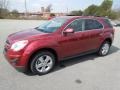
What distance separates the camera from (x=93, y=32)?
5727 mm

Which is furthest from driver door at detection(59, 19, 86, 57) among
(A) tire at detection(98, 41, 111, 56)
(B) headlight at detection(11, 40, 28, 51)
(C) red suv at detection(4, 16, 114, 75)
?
(A) tire at detection(98, 41, 111, 56)

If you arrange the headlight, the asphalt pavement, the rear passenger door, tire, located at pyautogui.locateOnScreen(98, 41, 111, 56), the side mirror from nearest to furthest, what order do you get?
the asphalt pavement
the headlight
the side mirror
the rear passenger door
tire, located at pyautogui.locateOnScreen(98, 41, 111, 56)

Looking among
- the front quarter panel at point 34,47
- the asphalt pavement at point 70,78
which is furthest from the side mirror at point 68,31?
the asphalt pavement at point 70,78

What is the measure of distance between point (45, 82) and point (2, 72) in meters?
1.40

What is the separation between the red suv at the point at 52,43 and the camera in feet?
13.8

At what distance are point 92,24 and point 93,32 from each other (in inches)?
13.2

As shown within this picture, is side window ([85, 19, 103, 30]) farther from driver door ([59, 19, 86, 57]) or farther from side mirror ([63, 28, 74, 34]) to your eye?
side mirror ([63, 28, 74, 34])

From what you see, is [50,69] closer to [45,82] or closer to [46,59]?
[46,59]

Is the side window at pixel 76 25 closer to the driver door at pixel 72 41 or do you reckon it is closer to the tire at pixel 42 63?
the driver door at pixel 72 41

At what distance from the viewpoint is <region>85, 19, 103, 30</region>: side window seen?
18.5 feet

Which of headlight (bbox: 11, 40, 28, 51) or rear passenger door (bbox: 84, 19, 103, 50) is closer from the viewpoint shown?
headlight (bbox: 11, 40, 28, 51)

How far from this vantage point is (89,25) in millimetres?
5727

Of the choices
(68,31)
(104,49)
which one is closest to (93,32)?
(104,49)

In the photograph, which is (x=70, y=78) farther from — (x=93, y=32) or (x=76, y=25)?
(x=93, y=32)
